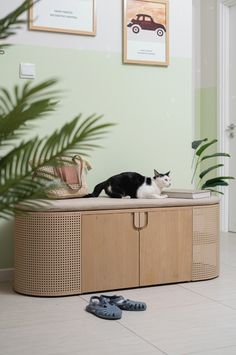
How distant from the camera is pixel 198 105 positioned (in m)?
4.96

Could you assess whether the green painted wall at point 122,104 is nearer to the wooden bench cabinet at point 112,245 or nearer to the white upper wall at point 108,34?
the white upper wall at point 108,34

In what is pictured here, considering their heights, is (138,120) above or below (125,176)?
above

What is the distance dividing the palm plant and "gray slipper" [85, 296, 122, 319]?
1610 millimetres

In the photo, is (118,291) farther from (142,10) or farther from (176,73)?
(142,10)

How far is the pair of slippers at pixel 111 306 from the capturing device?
2.12 meters

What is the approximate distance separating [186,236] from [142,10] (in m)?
1.51

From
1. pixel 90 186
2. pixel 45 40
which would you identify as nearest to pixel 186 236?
pixel 90 186

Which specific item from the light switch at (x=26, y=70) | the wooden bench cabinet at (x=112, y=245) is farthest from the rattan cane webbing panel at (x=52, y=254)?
the light switch at (x=26, y=70)

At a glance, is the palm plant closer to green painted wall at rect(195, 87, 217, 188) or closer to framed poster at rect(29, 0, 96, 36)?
framed poster at rect(29, 0, 96, 36)

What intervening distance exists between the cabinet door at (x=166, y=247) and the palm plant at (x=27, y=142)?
2091 mm

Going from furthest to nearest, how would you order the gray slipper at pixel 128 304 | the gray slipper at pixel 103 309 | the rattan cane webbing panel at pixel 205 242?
the rattan cane webbing panel at pixel 205 242
the gray slipper at pixel 128 304
the gray slipper at pixel 103 309

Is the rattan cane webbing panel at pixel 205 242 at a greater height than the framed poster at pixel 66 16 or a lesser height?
lesser

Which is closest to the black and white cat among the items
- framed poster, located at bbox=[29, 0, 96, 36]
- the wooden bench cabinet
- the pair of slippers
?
the wooden bench cabinet

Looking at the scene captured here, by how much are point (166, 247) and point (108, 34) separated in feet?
4.64
